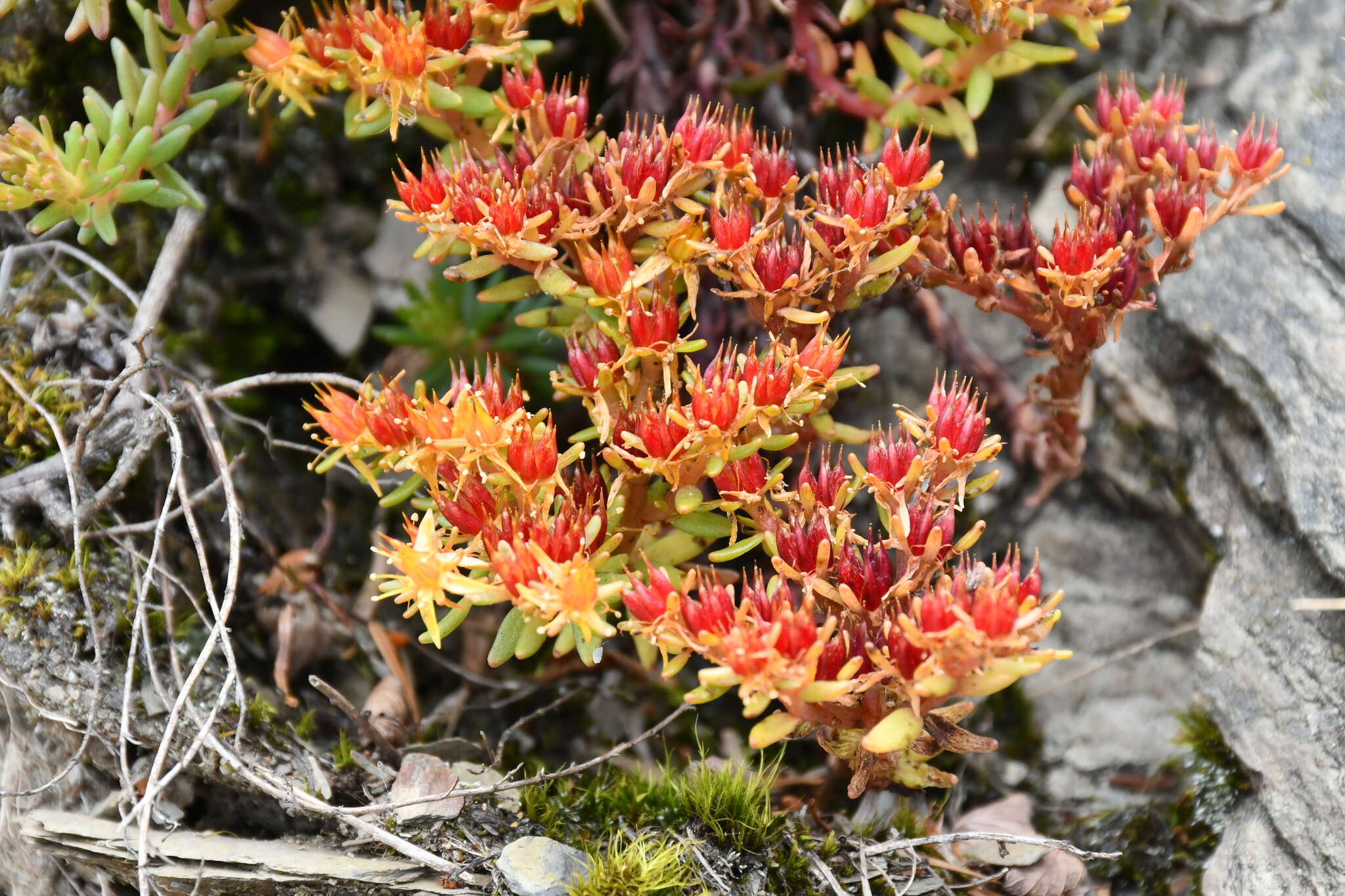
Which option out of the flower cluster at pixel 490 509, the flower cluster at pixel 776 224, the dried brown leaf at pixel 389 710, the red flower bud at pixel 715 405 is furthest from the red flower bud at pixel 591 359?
the dried brown leaf at pixel 389 710

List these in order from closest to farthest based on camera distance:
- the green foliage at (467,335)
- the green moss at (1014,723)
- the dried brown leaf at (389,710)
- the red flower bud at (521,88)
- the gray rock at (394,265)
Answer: the red flower bud at (521,88) → the dried brown leaf at (389,710) → the green moss at (1014,723) → the green foliage at (467,335) → the gray rock at (394,265)

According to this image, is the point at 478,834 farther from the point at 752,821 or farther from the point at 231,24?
the point at 231,24

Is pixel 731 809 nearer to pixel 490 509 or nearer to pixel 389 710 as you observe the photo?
pixel 490 509

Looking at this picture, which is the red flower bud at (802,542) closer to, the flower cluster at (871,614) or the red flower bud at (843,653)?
the flower cluster at (871,614)

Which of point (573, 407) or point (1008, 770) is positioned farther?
point (573, 407)

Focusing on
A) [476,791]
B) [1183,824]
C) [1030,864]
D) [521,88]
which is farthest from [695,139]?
[1183,824]

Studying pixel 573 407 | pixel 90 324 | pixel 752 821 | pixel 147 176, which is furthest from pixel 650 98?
pixel 752 821
